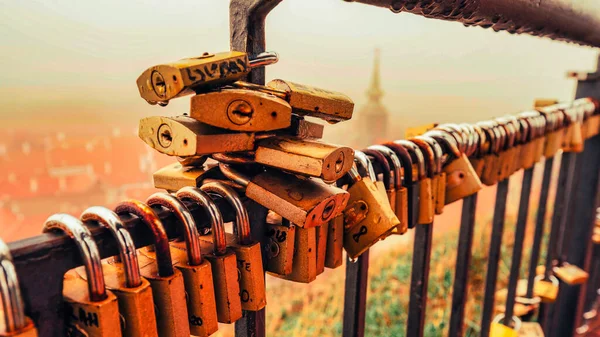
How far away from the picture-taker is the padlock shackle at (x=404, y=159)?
0.88m

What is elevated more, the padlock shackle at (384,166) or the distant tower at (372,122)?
the padlock shackle at (384,166)

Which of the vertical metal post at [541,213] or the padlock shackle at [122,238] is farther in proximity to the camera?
the vertical metal post at [541,213]

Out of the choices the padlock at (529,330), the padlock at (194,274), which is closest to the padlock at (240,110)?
the padlock at (194,274)

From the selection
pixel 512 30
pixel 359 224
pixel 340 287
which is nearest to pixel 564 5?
pixel 512 30

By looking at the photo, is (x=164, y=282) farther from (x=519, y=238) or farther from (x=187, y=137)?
(x=519, y=238)

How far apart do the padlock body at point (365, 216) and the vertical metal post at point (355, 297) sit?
0.45 ft

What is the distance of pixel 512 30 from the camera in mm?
802

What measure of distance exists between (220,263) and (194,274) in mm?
36

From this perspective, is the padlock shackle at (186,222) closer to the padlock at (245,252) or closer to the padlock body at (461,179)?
the padlock at (245,252)

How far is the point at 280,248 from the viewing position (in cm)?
64

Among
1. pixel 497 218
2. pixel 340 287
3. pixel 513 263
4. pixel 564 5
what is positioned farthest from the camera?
pixel 340 287

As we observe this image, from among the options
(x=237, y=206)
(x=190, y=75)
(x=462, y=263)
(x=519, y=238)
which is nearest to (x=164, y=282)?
(x=237, y=206)

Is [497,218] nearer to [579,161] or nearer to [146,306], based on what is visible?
[579,161]

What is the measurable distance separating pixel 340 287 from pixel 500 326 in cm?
216
